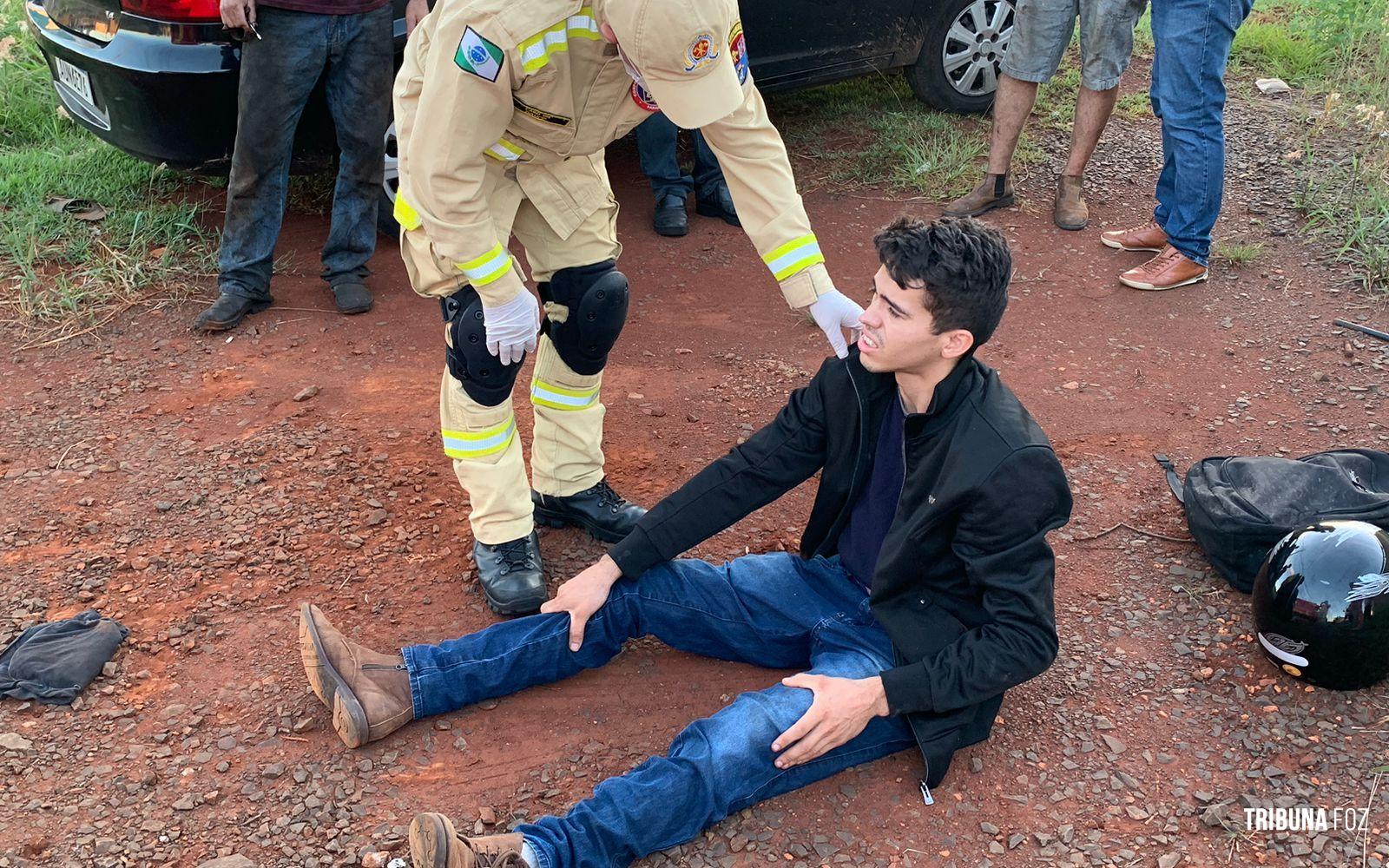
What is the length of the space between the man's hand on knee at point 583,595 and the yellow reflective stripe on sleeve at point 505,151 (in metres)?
0.98

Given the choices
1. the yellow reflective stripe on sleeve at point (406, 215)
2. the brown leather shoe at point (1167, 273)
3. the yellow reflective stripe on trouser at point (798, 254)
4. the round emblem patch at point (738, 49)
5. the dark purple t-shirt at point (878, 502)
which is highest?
the round emblem patch at point (738, 49)

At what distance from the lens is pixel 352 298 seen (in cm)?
451

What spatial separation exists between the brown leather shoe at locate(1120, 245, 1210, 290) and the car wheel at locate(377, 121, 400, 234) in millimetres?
3017

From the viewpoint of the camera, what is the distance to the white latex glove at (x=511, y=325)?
2689 mm

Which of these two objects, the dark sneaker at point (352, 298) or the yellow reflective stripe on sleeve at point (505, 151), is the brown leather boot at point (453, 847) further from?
the dark sneaker at point (352, 298)

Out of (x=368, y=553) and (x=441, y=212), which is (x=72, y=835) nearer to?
(x=368, y=553)

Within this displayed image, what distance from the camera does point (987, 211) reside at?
534cm

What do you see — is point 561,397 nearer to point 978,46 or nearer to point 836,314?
point 836,314

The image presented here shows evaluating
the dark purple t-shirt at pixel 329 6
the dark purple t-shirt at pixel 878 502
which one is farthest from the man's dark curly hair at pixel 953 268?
the dark purple t-shirt at pixel 329 6

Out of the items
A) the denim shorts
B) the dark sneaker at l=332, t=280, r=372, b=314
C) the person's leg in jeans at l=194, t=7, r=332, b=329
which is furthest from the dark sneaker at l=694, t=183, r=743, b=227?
the person's leg in jeans at l=194, t=7, r=332, b=329

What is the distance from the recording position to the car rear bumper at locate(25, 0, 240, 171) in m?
4.15

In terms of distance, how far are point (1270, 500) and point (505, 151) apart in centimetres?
217

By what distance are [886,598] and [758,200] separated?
40.1 inches

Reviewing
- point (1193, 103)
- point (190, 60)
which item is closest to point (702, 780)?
point (190, 60)
